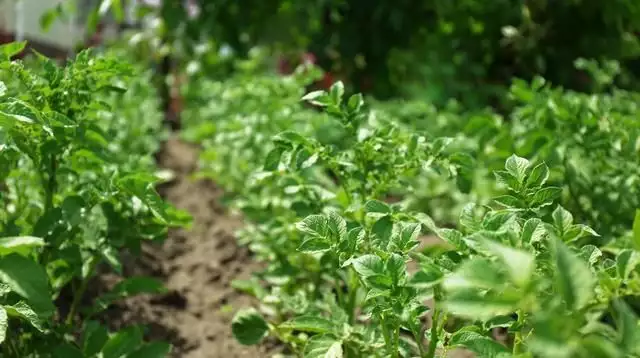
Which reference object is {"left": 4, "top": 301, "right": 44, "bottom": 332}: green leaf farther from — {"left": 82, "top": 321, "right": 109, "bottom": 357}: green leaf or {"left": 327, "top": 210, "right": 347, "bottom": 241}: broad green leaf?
{"left": 327, "top": 210, "right": 347, "bottom": 241}: broad green leaf

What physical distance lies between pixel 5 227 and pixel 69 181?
1.04ft

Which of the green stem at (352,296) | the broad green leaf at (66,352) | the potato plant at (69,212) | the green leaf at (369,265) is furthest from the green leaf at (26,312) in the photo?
the green stem at (352,296)

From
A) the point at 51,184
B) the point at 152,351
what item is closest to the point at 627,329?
the point at 152,351

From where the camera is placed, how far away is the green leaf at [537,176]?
4.02 ft

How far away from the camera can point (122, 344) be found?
153 cm

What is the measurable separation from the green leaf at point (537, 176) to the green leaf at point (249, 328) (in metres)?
0.72

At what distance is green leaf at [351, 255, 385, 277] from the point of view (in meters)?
1.11

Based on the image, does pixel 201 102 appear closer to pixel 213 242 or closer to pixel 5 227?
pixel 213 242

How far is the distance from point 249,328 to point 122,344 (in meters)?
0.30

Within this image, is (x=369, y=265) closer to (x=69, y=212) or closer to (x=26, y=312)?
(x=26, y=312)

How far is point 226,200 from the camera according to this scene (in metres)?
3.06

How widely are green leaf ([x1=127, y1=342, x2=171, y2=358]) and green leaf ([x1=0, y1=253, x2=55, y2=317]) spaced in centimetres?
34

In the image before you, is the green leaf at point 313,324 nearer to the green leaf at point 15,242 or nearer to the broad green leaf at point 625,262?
the green leaf at point 15,242

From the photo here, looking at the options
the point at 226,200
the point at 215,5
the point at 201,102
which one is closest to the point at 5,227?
the point at 226,200
